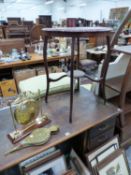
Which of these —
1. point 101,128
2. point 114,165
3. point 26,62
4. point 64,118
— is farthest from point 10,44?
point 114,165

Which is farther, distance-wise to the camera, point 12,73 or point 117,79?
point 12,73

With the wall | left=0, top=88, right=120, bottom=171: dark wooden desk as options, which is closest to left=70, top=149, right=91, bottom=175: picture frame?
left=0, top=88, right=120, bottom=171: dark wooden desk

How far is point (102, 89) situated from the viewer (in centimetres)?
133

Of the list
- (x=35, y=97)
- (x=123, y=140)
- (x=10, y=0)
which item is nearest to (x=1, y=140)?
(x=35, y=97)

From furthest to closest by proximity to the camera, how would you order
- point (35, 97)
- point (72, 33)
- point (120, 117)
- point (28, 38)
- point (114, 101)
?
point (28, 38) → point (114, 101) → point (120, 117) → point (35, 97) → point (72, 33)

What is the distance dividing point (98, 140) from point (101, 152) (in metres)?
0.10

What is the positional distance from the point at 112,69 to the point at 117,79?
11 centimetres

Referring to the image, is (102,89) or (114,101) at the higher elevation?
(102,89)

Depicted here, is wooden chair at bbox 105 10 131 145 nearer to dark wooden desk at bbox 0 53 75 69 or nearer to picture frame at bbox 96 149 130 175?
picture frame at bbox 96 149 130 175

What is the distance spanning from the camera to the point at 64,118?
1.19 meters

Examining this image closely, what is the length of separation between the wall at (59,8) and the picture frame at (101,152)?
10.7 metres

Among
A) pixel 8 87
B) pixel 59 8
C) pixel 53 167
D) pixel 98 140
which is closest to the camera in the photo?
pixel 53 167

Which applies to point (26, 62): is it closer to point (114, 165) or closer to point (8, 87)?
point (8, 87)

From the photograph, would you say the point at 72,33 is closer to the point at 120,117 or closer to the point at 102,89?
the point at 102,89
